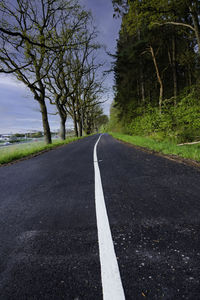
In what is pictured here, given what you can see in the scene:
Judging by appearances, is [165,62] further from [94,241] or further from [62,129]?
[94,241]

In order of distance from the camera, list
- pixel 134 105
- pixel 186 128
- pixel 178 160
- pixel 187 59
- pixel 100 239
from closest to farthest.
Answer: pixel 100 239, pixel 178 160, pixel 186 128, pixel 187 59, pixel 134 105

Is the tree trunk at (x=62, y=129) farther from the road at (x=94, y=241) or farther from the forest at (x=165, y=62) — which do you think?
the road at (x=94, y=241)

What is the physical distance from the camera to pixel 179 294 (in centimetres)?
99

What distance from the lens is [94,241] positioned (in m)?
1.57

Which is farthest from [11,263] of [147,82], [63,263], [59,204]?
[147,82]

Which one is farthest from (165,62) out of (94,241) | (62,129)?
(94,241)

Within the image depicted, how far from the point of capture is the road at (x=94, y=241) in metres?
1.07

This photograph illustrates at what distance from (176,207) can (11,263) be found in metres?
2.19

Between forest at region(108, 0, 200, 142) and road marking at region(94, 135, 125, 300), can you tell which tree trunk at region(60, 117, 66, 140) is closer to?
forest at region(108, 0, 200, 142)

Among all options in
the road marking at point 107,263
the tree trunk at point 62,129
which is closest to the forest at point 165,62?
the road marking at point 107,263

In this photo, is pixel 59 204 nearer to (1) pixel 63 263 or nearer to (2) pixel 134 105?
(1) pixel 63 263

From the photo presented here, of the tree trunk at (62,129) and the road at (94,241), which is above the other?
the tree trunk at (62,129)

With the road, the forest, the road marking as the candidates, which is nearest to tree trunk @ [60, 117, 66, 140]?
the forest

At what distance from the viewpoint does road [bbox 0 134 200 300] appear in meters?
1.07
